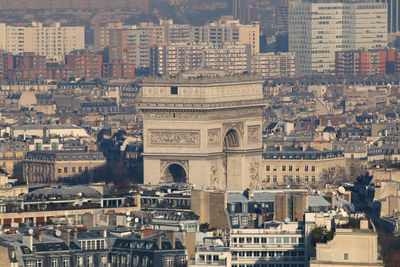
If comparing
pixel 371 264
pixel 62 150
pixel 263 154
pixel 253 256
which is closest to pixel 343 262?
pixel 371 264

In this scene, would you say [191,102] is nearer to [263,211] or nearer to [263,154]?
[263,154]

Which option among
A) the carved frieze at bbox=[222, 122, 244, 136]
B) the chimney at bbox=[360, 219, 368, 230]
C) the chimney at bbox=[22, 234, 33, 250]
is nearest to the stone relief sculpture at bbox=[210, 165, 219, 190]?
the carved frieze at bbox=[222, 122, 244, 136]

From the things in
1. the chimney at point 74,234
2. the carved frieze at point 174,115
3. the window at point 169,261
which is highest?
the carved frieze at point 174,115

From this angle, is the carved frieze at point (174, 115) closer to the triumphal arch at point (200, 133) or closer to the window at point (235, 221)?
the triumphal arch at point (200, 133)

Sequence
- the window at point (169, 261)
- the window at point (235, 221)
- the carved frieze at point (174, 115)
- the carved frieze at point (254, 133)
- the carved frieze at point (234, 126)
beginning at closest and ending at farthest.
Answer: the window at point (169, 261), the window at point (235, 221), the carved frieze at point (174, 115), the carved frieze at point (234, 126), the carved frieze at point (254, 133)

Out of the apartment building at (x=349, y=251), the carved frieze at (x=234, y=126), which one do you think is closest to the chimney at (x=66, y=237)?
the apartment building at (x=349, y=251)

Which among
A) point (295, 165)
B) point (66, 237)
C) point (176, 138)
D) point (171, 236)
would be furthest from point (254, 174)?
point (66, 237)

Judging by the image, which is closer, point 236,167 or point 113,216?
point 113,216
